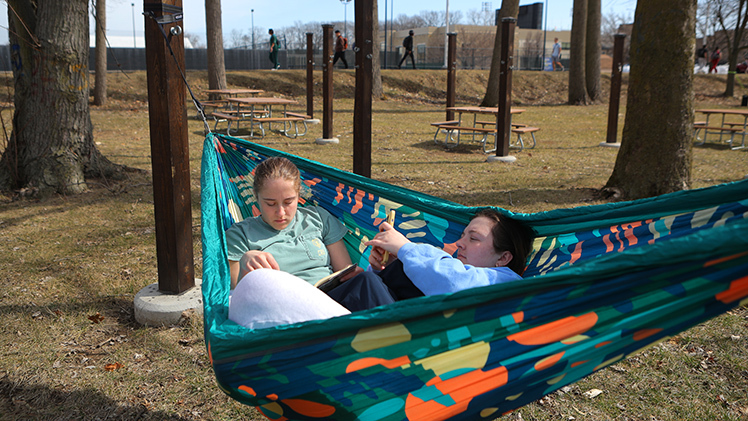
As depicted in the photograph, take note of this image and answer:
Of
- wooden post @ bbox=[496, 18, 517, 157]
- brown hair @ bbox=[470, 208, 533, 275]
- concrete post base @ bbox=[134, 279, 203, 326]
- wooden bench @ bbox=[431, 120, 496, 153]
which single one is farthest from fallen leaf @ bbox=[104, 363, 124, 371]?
wooden bench @ bbox=[431, 120, 496, 153]

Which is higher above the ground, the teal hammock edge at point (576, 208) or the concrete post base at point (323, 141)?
the teal hammock edge at point (576, 208)

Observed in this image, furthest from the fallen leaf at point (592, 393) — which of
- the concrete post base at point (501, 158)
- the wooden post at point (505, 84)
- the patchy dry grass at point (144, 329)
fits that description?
the concrete post base at point (501, 158)

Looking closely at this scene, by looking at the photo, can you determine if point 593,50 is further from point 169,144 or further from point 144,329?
point 144,329

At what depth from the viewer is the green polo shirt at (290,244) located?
1.98 metres

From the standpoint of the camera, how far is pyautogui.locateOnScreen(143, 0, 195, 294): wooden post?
2326 millimetres

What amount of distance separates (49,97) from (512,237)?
4.24 m

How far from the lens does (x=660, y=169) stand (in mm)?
4543

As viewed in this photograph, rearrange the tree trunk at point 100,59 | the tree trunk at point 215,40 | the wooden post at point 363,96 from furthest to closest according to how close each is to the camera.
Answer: the tree trunk at point 215,40 < the tree trunk at point 100,59 < the wooden post at point 363,96

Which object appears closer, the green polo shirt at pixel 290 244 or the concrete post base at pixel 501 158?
the green polo shirt at pixel 290 244

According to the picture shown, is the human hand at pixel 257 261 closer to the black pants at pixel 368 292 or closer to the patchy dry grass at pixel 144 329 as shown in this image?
the black pants at pixel 368 292

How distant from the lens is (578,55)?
14070 mm

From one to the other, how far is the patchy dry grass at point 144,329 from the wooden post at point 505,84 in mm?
387

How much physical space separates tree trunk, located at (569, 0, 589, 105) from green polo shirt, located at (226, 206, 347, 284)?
13.6 metres

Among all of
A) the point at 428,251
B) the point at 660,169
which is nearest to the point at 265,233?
the point at 428,251
